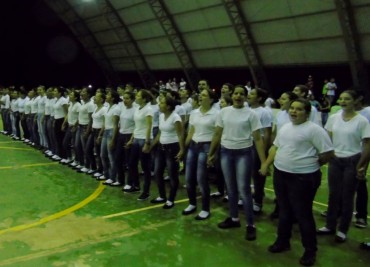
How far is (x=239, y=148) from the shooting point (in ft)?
17.6

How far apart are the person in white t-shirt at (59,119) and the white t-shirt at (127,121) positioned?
9.82ft

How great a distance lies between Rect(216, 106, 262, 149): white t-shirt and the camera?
5359mm

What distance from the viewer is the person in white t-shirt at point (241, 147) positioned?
5.33 meters

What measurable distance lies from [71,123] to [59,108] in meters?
0.91

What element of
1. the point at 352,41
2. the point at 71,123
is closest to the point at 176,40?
the point at 352,41

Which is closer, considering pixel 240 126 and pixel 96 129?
pixel 240 126

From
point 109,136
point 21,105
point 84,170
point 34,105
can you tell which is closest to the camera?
point 109,136

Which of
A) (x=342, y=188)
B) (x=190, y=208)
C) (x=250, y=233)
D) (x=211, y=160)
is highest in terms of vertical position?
(x=211, y=160)

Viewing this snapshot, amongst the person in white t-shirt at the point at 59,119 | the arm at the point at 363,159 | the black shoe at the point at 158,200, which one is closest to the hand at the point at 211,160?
the black shoe at the point at 158,200

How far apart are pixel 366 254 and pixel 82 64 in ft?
95.6

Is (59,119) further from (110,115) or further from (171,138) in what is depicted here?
(171,138)

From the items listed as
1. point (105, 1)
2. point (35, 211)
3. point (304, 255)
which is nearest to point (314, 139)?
point (304, 255)

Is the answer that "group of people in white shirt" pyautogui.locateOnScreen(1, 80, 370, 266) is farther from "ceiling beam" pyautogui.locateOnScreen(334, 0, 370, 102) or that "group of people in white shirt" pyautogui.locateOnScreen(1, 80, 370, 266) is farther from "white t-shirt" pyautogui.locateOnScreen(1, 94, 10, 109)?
"ceiling beam" pyautogui.locateOnScreen(334, 0, 370, 102)

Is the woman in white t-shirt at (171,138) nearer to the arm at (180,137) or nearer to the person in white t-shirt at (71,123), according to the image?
the arm at (180,137)
